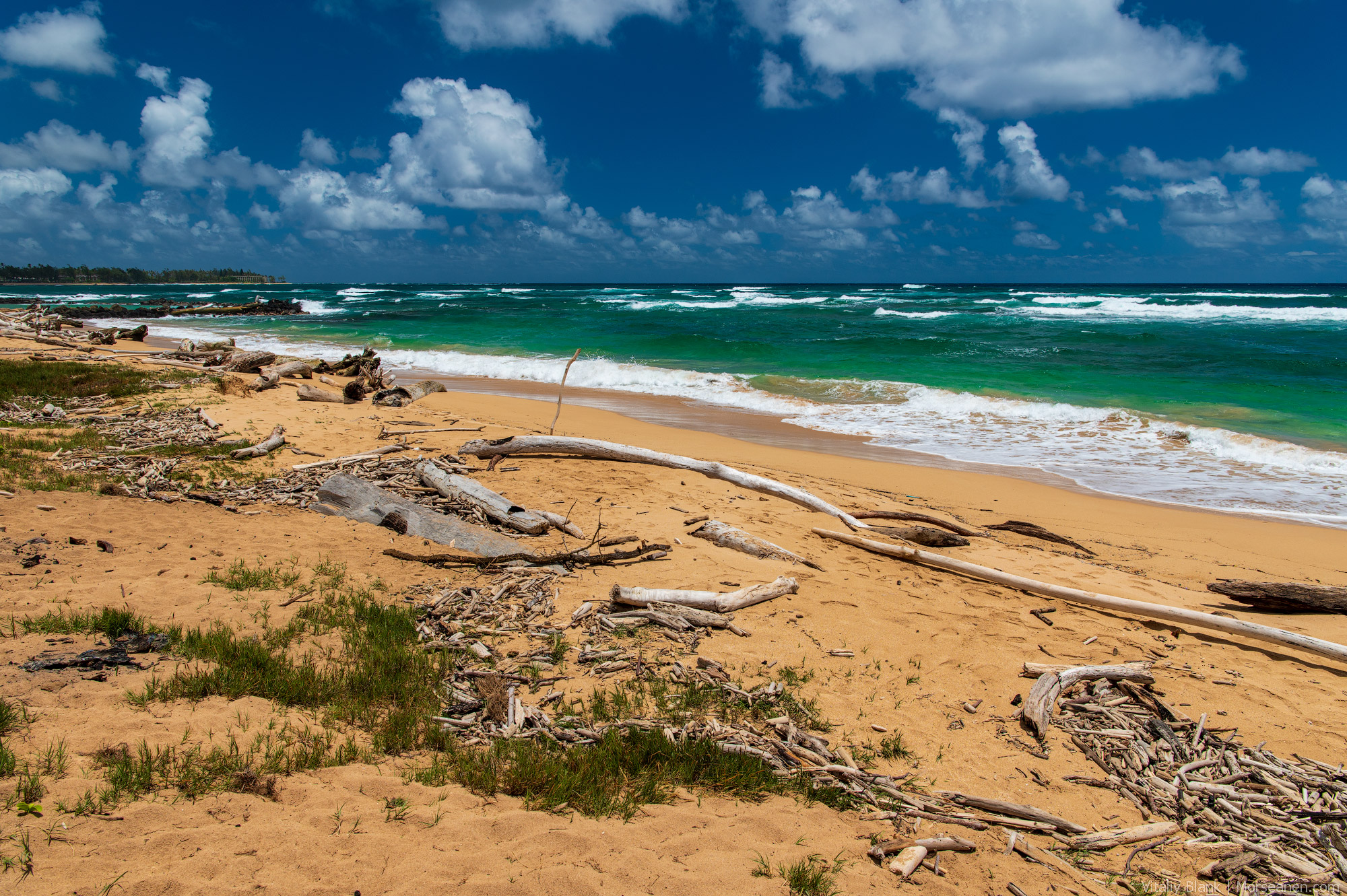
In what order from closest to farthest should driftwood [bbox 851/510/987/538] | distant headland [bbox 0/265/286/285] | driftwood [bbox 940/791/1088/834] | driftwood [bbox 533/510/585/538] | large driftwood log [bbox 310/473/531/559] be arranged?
driftwood [bbox 940/791/1088/834], large driftwood log [bbox 310/473/531/559], driftwood [bbox 533/510/585/538], driftwood [bbox 851/510/987/538], distant headland [bbox 0/265/286/285]

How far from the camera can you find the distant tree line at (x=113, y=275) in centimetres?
8775

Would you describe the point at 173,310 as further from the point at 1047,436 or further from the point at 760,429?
the point at 1047,436

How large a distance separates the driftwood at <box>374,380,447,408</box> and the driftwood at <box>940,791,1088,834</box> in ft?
37.2

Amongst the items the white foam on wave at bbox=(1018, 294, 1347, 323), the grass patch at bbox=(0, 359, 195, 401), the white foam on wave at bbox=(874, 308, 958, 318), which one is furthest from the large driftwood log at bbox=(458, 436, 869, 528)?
the white foam on wave at bbox=(1018, 294, 1347, 323)

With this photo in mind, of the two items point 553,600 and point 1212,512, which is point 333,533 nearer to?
point 553,600

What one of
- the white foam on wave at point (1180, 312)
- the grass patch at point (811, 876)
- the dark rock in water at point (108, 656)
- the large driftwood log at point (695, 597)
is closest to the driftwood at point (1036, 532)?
the large driftwood log at point (695, 597)

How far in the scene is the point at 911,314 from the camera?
4428cm

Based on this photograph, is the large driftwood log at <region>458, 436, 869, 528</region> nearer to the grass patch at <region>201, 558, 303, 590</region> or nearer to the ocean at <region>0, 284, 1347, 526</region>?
the grass patch at <region>201, 558, 303, 590</region>

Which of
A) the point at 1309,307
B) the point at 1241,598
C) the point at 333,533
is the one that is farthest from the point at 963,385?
the point at 1309,307

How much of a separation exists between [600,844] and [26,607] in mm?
4205

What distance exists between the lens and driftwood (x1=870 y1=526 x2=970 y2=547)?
6.50m

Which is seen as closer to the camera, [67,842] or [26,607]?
[67,842]

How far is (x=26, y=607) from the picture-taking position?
4.00 metres

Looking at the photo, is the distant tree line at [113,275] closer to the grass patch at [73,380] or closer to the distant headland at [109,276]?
the distant headland at [109,276]
